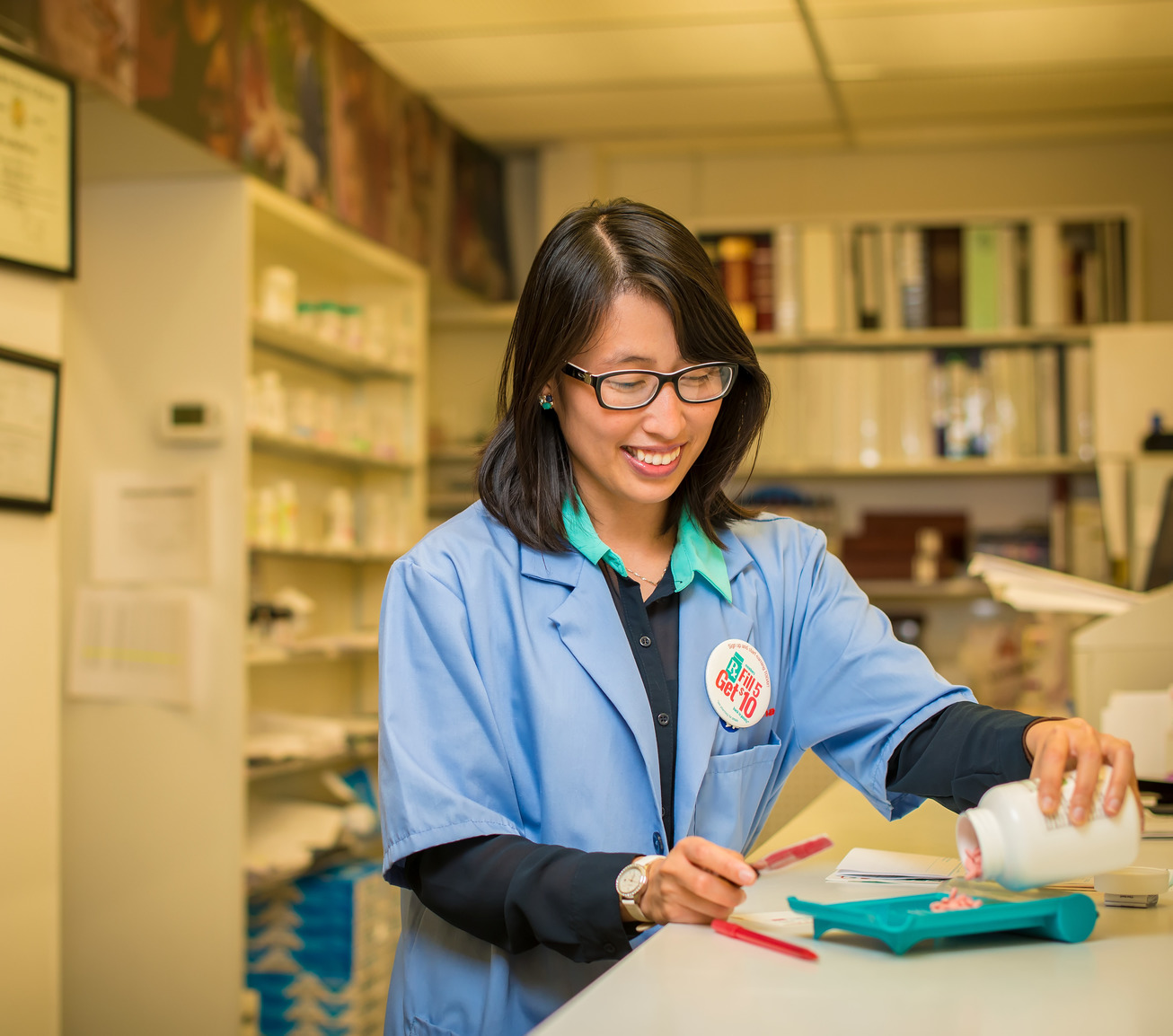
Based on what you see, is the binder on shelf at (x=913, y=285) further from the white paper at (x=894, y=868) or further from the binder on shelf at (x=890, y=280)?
the white paper at (x=894, y=868)

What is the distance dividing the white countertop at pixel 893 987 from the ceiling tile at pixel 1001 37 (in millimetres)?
2979

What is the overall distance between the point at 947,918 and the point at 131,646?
250cm

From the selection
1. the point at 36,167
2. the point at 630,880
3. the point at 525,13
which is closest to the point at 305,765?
the point at 36,167

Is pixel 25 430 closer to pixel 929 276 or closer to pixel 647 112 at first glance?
pixel 647 112

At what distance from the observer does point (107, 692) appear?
3.02m

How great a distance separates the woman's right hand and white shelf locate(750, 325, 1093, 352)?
3.28 meters

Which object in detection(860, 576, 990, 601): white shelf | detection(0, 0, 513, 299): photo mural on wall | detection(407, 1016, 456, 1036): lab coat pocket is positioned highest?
detection(0, 0, 513, 299): photo mural on wall

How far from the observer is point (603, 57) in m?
3.74

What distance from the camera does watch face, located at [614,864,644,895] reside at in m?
1.00

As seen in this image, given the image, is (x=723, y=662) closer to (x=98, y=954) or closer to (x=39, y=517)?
(x=39, y=517)

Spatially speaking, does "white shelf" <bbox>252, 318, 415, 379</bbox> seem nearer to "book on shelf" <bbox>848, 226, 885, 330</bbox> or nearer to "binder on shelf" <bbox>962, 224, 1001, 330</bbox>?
"book on shelf" <bbox>848, 226, 885, 330</bbox>

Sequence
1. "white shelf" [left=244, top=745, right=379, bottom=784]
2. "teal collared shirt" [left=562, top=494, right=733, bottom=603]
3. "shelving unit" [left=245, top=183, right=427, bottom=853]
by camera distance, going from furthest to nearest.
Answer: "shelving unit" [left=245, top=183, right=427, bottom=853] < "white shelf" [left=244, top=745, right=379, bottom=784] < "teal collared shirt" [left=562, top=494, right=733, bottom=603]

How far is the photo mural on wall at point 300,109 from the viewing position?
2.53 m

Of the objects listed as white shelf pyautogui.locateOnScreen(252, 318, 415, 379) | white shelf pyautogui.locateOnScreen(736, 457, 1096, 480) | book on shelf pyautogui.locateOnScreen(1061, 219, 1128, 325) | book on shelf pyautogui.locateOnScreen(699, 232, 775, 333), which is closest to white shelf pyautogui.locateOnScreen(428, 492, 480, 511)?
white shelf pyautogui.locateOnScreen(252, 318, 415, 379)
